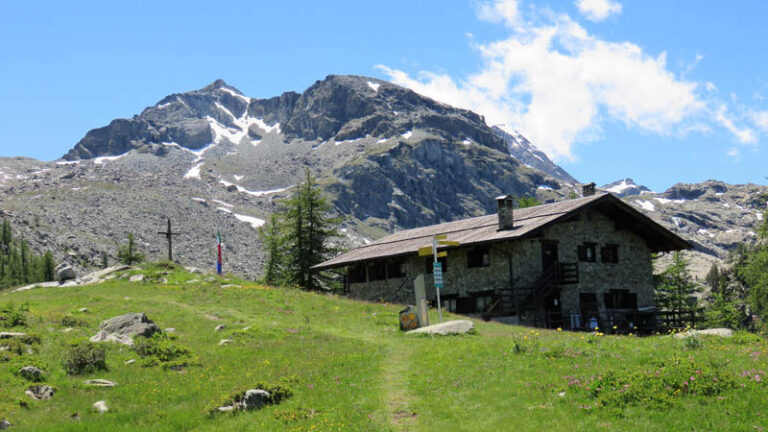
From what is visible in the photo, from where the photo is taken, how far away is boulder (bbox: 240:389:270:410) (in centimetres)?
1585

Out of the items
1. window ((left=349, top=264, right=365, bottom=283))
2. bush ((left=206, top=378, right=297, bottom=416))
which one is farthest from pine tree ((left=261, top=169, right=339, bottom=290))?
bush ((left=206, top=378, right=297, bottom=416))

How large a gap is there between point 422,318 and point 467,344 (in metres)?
6.85

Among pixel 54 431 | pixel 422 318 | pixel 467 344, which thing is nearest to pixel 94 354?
pixel 54 431

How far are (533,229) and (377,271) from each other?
53.9ft

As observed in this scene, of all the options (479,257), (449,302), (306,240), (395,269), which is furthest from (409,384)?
(306,240)

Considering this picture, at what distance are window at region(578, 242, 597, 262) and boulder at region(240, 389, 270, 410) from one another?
101 feet

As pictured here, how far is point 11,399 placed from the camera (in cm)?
1557

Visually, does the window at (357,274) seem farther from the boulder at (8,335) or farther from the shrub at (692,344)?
the shrub at (692,344)

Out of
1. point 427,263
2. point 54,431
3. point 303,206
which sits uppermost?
point 303,206

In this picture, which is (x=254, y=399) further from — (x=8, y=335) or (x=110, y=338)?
(x=8, y=335)

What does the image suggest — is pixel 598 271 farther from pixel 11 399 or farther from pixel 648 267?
pixel 11 399

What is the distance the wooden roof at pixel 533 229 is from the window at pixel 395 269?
1077 mm

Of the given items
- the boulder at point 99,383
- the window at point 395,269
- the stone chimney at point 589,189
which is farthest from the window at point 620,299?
the boulder at point 99,383

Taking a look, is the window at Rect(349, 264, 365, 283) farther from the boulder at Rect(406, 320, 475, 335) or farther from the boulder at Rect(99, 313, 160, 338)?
the boulder at Rect(99, 313, 160, 338)
